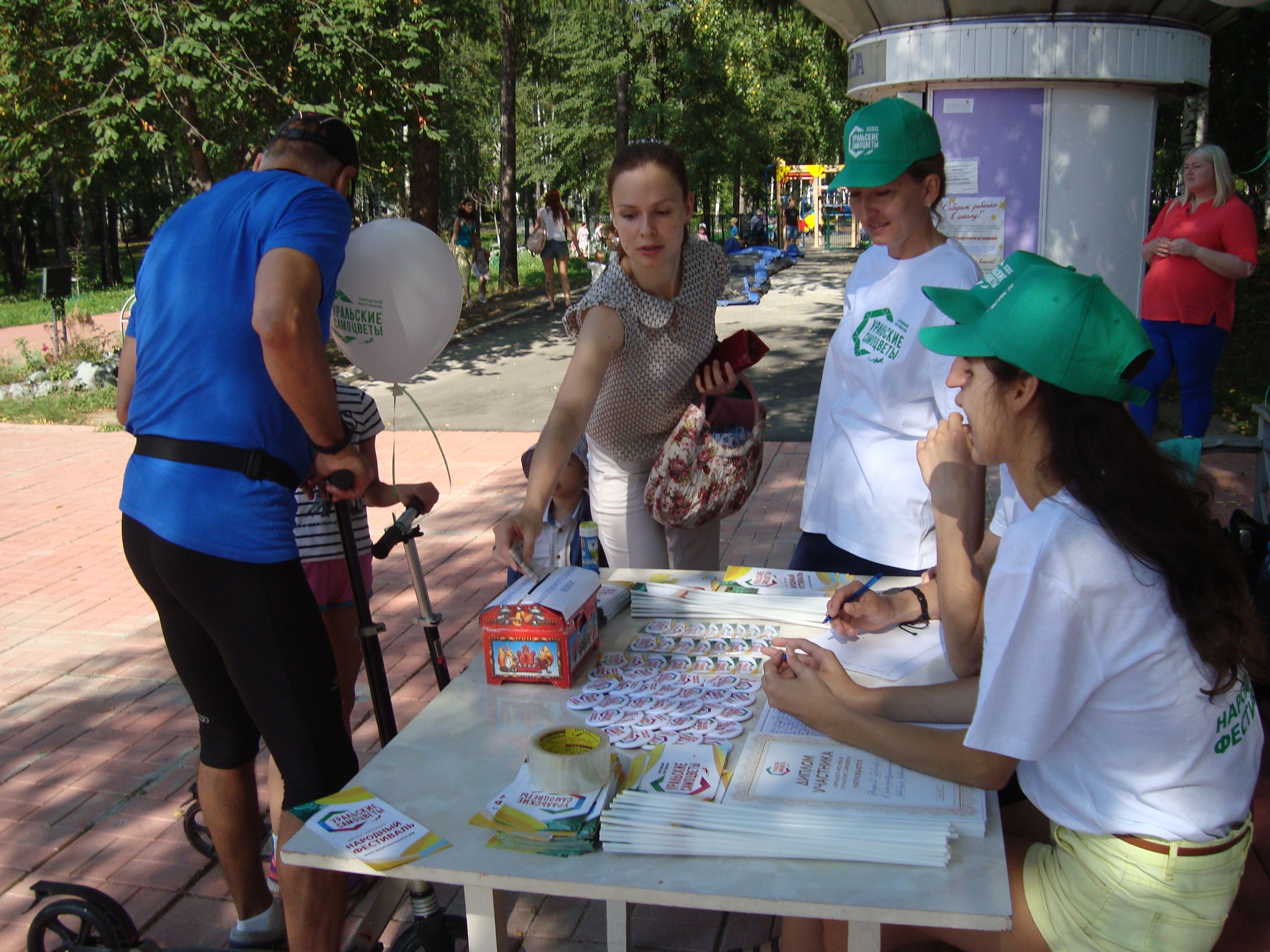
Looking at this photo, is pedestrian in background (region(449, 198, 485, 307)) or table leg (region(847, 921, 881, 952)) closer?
table leg (region(847, 921, 881, 952))

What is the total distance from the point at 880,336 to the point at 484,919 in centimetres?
164

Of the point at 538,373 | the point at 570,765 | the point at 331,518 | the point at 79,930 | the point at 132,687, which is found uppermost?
the point at 331,518

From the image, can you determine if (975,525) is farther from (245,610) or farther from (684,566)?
(245,610)

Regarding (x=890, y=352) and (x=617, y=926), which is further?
(x=890, y=352)

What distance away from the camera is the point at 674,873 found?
1445 millimetres

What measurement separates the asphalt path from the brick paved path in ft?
3.87

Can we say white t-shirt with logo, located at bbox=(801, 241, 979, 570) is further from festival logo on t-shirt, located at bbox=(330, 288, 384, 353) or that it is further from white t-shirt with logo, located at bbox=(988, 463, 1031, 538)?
festival logo on t-shirt, located at bbox=(330, 288, 384, 353)

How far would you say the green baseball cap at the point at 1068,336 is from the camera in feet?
5.11

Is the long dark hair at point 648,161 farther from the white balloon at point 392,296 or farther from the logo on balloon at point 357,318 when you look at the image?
the logo on balloon at point 357,318

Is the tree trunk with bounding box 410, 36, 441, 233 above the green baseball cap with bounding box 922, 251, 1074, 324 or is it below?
above

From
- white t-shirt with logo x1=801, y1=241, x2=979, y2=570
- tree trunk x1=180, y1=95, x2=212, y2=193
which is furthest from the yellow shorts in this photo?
tree trunk x1=180, y1=95, x2=212, y2=193

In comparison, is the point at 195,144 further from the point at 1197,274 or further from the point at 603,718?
the point at 603,718

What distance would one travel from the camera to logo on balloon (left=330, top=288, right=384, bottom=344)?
2570mm

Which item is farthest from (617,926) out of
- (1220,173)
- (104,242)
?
(104,242)
